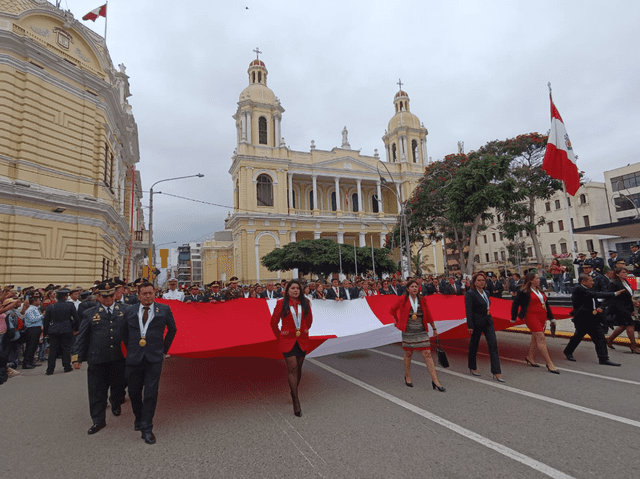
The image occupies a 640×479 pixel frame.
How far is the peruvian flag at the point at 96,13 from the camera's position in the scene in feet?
65.6

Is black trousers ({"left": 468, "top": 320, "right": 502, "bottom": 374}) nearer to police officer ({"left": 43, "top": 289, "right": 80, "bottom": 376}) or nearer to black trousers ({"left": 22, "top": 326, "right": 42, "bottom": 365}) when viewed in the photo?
police officer ({"left": 43, "top": 289, "right": 80, "bottom": 376})

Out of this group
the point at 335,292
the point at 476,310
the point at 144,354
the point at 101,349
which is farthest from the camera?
the point at 335,292

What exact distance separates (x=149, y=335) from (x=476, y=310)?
494cm

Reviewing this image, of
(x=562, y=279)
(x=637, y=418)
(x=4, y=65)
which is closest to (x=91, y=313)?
(x=637, y=418)

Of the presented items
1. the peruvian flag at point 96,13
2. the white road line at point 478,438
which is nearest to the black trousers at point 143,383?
the white road line at point 478,438

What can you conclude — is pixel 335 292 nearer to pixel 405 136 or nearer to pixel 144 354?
pixel 144 354

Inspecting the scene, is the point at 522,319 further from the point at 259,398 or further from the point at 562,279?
the point at 562,279

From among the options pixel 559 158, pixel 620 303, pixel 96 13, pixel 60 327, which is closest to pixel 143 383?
pixel 60 327

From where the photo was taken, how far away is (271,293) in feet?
42.5

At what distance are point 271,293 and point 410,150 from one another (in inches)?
1941

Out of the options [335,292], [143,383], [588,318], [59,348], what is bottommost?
[59,348]

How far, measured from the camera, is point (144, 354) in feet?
14.3

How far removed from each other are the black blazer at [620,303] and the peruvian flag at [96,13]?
2453 centimetres

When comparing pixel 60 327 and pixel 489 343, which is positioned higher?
pixel 60 327
